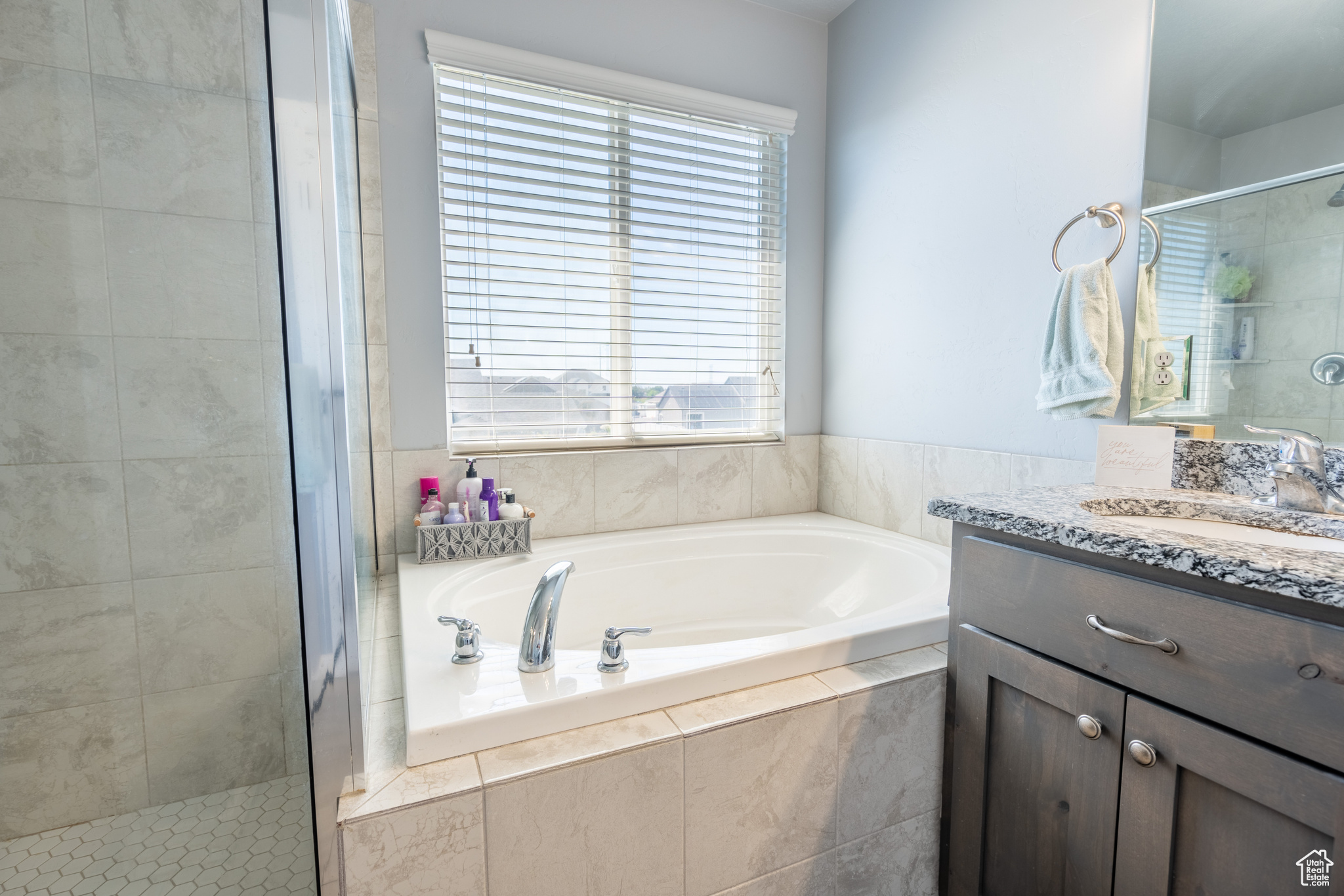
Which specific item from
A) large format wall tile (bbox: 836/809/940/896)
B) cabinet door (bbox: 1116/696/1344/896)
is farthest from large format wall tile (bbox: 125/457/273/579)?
cabinet door (bbox: 1116/696/1344/896)

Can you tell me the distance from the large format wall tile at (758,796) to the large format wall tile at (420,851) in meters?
0.35

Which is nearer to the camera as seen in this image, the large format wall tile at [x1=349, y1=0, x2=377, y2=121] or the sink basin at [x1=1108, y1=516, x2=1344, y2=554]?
the sink basin at [x1=1108, y1=516, x2=1344, y2=554]

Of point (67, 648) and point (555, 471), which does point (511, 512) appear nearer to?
point (555, 471)

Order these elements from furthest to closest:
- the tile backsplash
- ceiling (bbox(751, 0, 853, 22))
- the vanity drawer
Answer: ceiling (bbox(751, 0, 853, 22))
the tile backsplash
the vanity drawer

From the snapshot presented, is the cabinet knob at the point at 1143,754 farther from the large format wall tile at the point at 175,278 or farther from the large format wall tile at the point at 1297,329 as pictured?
the large format wall tile at the point at 175,278

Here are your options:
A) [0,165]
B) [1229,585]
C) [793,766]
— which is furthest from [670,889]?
[0,165]

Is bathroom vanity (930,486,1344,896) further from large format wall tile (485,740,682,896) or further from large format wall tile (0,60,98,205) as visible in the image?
large format wall tile (0,60,98,205)

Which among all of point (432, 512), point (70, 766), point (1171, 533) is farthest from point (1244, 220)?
point (70, 766)

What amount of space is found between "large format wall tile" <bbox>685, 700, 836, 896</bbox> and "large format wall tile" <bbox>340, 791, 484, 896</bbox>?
347 millimetres

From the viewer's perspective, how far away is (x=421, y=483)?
1936mm

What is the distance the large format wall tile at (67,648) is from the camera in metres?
1.20

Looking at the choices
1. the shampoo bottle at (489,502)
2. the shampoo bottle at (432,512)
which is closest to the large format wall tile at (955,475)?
the shampoo bottle at (489,502)

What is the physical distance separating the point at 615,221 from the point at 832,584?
4.83 feet

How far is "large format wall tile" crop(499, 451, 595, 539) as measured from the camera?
6.82 feet
